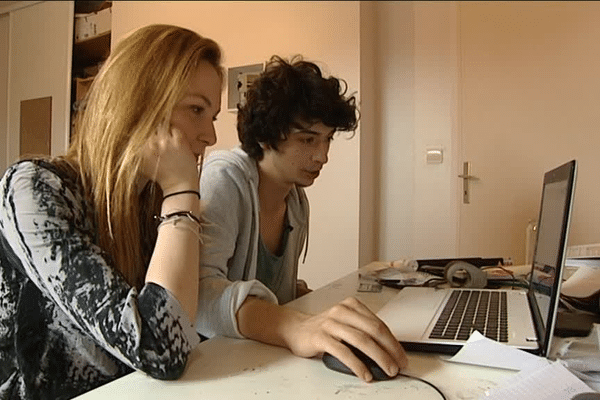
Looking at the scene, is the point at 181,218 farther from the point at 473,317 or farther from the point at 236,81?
the point at 236,81

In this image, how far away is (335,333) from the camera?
576 mm

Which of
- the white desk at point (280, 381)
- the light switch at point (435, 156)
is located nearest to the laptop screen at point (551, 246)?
the white desk at point (280, 381)

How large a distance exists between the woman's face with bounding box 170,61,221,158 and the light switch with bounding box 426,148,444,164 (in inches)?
72.2

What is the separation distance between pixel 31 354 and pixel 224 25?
2316 millimetres

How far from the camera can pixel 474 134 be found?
2.41 meters

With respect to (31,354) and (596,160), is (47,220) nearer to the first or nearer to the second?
(31,354)

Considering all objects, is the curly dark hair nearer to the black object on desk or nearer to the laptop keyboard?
Answer: the laptop keyboard

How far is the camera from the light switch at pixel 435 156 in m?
2.54

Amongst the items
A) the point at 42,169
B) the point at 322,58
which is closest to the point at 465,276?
the point at 42,169

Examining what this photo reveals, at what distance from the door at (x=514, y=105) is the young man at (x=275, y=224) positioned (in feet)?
3.18

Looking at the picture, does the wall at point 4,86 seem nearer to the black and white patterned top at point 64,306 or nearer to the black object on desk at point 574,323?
the black and white patterned top at point 64,306

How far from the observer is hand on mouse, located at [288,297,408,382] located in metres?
0.54

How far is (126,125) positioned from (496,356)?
61cm

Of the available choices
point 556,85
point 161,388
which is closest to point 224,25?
point 556,85
